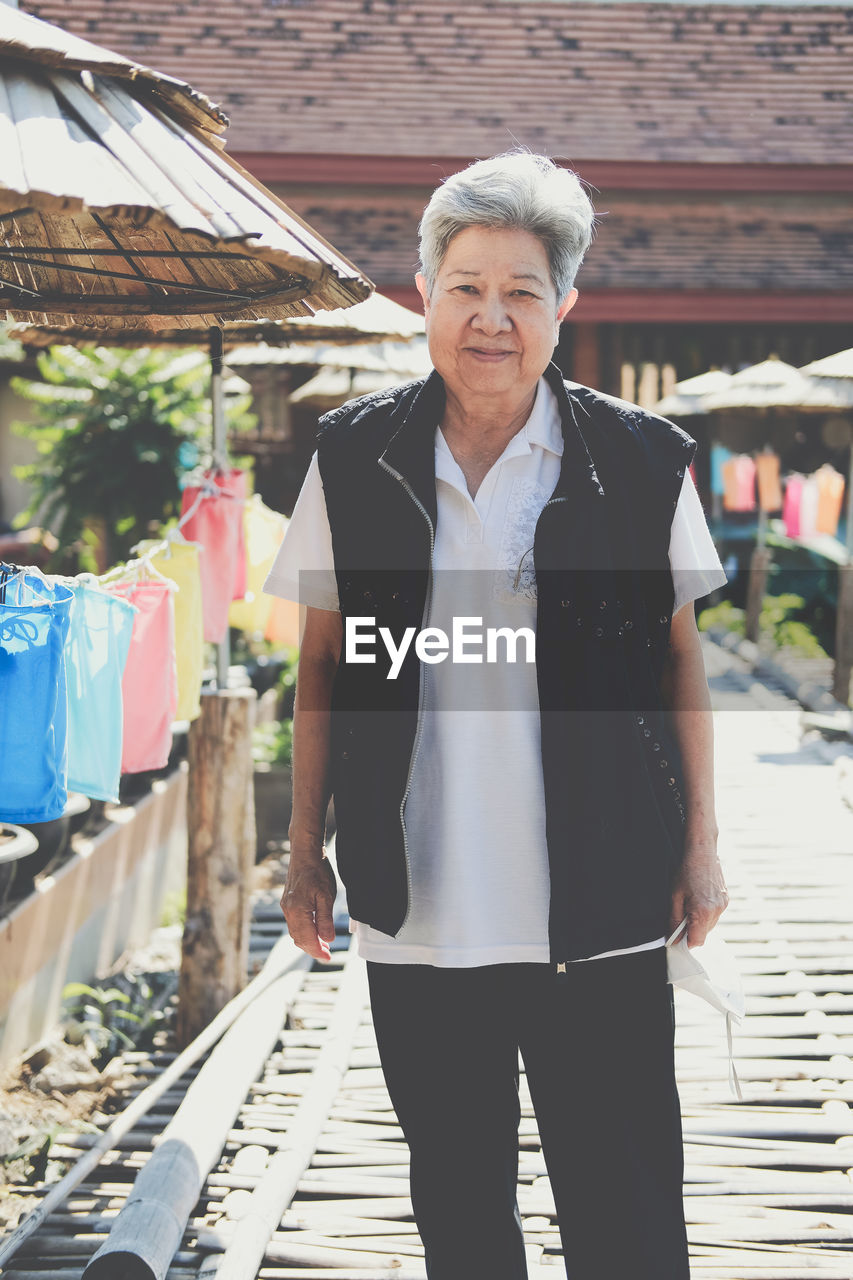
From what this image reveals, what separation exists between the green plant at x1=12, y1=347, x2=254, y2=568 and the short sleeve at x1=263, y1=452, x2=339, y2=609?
575 cm

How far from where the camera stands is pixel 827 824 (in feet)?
21.9

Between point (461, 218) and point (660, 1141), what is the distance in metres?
1.46

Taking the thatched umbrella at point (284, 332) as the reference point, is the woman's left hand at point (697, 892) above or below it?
below

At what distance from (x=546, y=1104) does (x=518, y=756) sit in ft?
1.83

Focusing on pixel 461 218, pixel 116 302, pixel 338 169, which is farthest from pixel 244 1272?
pixel 338 169

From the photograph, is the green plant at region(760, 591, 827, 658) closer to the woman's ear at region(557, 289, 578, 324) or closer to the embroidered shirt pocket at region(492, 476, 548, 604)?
the woman's ear at region(557, 289, 578, 324)

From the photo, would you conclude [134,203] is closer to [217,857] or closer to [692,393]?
[217,857]

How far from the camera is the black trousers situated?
1.99 metres

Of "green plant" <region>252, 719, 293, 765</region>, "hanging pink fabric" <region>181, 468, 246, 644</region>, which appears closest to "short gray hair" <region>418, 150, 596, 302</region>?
"hanging pink fabric" <region>181, 468, 246, 644</region>

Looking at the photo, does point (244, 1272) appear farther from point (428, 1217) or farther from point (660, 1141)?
point (660, 1141)

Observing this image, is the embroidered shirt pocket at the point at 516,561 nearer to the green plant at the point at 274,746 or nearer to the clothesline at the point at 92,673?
the clothesline at the point at 92,673

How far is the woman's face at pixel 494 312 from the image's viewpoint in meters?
2.02

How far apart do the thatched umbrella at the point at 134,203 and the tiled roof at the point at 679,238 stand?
871 centimetres

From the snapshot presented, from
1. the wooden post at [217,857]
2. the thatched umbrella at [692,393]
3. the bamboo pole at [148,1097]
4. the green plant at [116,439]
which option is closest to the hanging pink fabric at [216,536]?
the wooden post at [217,857]
